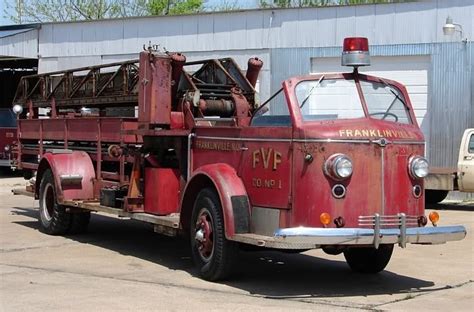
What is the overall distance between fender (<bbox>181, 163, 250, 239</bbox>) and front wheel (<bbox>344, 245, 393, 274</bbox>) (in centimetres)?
157

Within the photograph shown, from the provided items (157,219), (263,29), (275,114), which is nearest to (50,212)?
(157,219)

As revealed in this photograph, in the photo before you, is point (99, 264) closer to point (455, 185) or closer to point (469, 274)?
point (469, 274)

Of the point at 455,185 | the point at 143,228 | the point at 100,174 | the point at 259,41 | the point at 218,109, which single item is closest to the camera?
the point at 218,109

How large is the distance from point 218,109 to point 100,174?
2.44 m

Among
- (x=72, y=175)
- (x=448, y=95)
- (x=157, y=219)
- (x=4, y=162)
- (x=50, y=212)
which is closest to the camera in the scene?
(x=157, y=219)

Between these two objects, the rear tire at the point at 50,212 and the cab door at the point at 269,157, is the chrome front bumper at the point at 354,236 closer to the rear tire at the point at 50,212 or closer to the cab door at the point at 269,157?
the cab door at the point at 269,157

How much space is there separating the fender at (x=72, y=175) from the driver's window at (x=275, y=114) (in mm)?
4067

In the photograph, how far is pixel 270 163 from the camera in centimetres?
834

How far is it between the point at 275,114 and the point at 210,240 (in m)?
1.52

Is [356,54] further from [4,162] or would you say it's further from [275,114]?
[4,162]

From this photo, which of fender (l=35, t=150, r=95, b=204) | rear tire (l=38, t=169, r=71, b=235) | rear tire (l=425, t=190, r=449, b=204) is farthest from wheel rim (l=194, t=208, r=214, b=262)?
rear tire (l=425, t=190, r=449, b=204)

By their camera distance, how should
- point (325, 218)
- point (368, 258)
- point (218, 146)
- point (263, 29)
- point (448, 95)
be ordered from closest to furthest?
point (325, 218) < point (218, 146) < point (368, 258) < point (448, 95) < point (263, 29)

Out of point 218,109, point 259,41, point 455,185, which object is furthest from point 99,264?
point 259,41

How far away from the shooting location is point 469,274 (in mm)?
9836
